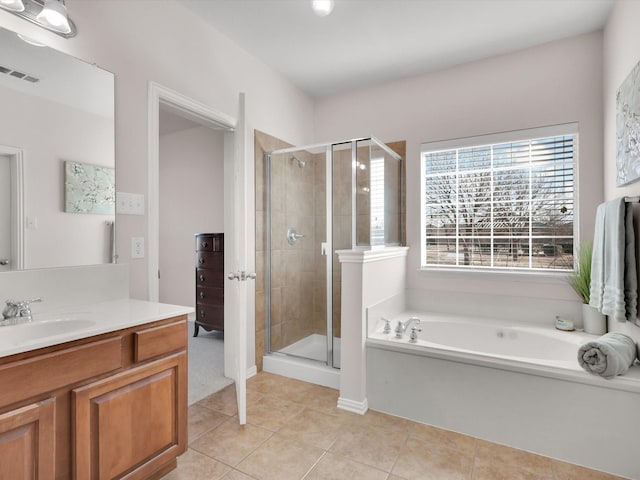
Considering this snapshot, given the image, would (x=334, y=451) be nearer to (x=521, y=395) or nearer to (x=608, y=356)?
(x=521, y=395)

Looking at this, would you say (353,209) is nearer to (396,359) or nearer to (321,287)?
(321,287)

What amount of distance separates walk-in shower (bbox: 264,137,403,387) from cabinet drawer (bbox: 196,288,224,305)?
0.97m

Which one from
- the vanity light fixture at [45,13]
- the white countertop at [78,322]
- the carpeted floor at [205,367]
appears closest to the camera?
the white countertop at [78,322]

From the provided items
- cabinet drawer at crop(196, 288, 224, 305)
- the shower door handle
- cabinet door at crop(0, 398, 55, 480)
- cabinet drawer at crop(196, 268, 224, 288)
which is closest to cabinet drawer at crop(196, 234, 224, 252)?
cabinet drawer at crop(196, 268, 224, 288)

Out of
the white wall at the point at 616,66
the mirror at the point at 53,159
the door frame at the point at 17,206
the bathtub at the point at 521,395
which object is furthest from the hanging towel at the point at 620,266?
the door frame at the point at 17,206

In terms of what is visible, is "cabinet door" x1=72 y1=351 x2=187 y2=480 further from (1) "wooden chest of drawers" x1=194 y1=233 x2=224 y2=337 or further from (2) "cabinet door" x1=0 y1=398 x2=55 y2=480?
(1) "wooden chest of drawers" x1=194 y1=233 x2=224 y2=337

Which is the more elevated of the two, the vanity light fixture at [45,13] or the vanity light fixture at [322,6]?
the vanity light fixture at [322,6]

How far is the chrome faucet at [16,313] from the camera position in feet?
4.58

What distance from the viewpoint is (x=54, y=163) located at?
1671 mm

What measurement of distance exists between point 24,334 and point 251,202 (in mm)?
1829

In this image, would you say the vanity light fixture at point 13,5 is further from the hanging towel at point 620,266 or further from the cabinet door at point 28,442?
the hanging towel at point 620,266

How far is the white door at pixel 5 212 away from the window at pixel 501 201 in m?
2.94

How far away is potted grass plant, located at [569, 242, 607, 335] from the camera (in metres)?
2.48

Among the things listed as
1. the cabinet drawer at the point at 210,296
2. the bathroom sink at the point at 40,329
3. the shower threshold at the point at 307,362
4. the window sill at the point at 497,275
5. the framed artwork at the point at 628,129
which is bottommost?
the shower threshold at the point at 307,362
